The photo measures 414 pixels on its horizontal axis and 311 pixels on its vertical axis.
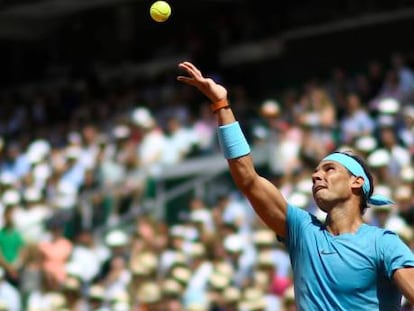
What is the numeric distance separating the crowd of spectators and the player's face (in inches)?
161

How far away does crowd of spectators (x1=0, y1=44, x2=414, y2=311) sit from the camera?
41.5 ft

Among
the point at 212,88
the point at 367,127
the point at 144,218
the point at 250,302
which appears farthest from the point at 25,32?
the point at 212,88

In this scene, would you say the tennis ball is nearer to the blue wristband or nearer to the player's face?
the blue wristband

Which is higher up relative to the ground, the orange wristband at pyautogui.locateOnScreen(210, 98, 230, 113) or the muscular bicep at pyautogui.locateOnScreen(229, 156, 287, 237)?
the orange wristband at pyautogui.locateOnScreen(210, 98, 230, 113)

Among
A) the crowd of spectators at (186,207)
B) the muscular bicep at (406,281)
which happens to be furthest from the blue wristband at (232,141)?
the crowd of spectators at (186,207)

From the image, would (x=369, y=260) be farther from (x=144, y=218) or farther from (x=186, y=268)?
(x=144, y=218)

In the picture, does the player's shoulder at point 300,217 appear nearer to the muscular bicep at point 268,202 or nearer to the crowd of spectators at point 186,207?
the muscular bicep at point 268,202

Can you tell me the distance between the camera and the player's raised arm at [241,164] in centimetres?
672

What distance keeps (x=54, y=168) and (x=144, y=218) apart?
2942 millimetres

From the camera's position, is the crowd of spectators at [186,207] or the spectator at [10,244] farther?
the spectator at [10,244]

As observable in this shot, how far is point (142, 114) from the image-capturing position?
61.7 feet

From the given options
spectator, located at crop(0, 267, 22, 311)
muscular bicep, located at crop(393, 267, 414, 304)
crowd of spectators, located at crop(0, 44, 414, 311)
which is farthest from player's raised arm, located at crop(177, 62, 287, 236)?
spectator, located at crop(0, 267, 22, 311)

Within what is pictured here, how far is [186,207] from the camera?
640 inches

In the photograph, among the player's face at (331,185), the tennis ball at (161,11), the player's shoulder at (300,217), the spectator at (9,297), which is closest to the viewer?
the player's face at (331,185)
